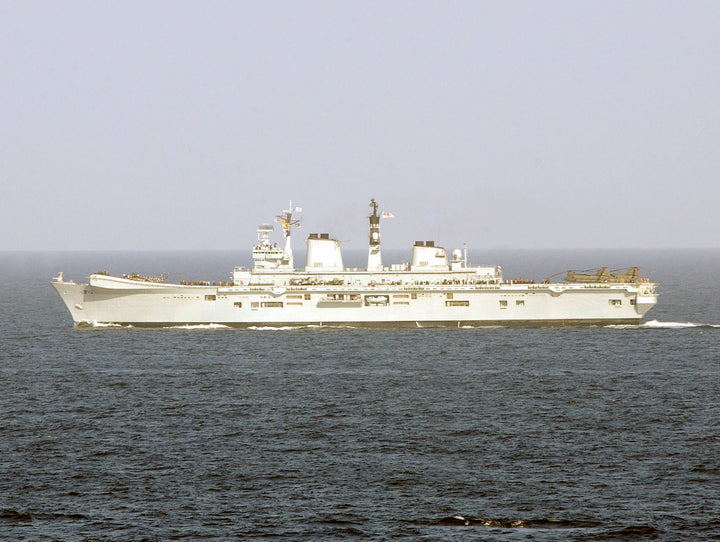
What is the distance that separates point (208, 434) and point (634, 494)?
1644cm

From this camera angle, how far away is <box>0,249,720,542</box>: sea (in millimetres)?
27312

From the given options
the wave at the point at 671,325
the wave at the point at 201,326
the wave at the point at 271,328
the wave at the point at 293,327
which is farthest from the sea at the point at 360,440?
the wave at the point at 671,325

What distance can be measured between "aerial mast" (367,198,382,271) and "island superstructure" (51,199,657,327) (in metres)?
2.41

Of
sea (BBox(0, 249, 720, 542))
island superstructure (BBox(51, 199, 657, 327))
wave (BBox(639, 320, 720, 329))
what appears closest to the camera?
sea (BBox(0, 249, 720, 542))

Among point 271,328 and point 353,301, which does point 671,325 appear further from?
point 271,328

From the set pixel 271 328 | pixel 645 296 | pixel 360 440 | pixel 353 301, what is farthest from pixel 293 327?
pixel 360 440

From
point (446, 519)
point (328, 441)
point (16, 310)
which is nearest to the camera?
point (446, 519)

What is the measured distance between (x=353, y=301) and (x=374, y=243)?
7.20 meters

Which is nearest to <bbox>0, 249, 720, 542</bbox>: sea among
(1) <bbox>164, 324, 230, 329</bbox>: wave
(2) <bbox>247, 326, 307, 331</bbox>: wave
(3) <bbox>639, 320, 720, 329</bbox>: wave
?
(1) <bbox>164, 324, 230, 329</bbox>: wave

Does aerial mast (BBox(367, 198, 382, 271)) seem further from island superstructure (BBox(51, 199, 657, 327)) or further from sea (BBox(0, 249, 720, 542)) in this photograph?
sea (BBox(0, 249, 720, 542))

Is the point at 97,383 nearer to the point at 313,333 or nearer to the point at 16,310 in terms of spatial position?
the point at 313,333

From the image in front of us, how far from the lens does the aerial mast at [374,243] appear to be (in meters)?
70.2

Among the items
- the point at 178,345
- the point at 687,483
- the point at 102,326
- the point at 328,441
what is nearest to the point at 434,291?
the point at 178,345

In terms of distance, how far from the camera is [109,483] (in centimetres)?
3056
